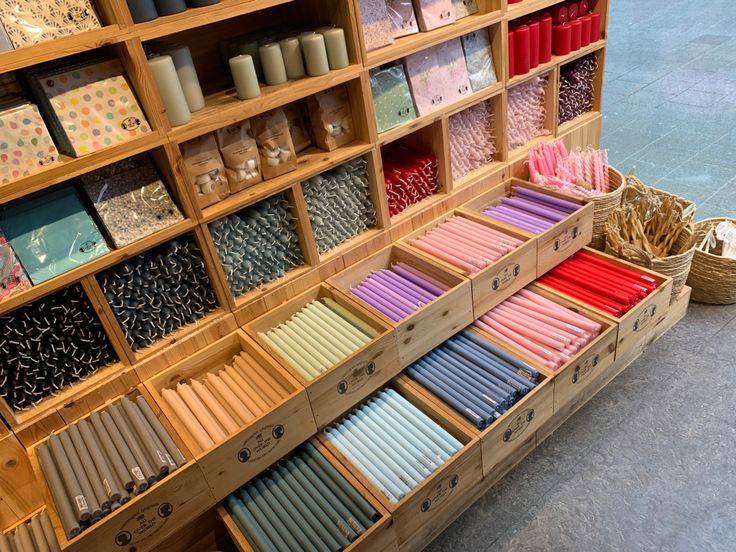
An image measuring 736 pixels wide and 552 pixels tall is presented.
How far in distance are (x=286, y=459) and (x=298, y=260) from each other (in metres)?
0.79

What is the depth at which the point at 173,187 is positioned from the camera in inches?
78.3

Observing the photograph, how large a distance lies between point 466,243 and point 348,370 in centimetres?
90

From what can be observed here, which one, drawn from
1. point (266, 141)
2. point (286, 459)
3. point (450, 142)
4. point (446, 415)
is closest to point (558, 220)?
point (450, 142)

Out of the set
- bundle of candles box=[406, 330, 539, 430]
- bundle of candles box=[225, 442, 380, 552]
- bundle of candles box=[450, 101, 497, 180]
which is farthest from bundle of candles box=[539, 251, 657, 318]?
bundle of candles box=[225, 442, 380, 552]

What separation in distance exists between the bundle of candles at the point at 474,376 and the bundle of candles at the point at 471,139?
864mm

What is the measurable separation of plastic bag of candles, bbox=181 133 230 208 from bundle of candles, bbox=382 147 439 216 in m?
0.85

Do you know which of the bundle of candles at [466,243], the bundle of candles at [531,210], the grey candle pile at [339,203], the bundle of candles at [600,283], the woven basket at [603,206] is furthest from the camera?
the woven basket at [603,206]

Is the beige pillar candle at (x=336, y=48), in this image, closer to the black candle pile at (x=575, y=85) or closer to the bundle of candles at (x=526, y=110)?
the bundle of candles at (x=526, y=110)

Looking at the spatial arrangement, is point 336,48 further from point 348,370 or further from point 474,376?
point 474,376

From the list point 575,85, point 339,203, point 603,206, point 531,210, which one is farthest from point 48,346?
point 575,85

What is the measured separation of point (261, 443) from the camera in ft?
6.47

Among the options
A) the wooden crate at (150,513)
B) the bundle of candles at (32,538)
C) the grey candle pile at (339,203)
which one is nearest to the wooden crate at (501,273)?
the grey candle pile at (339,203)

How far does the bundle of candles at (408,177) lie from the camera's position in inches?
106

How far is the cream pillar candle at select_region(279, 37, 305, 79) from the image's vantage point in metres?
2.12
